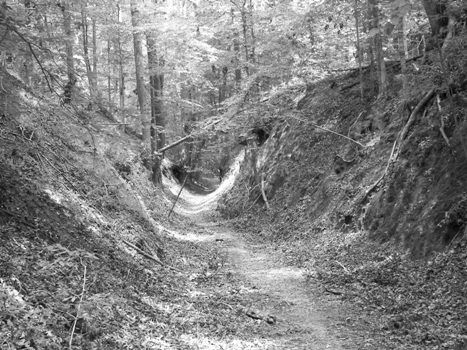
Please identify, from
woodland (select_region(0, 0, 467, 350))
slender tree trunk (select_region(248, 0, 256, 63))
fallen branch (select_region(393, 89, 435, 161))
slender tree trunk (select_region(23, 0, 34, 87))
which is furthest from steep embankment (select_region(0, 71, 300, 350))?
slender tree trunk (select_region(248, 0, 256, 63))

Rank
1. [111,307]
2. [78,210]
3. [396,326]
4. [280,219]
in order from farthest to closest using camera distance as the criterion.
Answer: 1. [280,219]
2. [78,210]
3. [396,326]
4. [111,307]

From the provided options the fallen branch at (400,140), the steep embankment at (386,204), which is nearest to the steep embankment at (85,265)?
the steep embankment at (386,204)

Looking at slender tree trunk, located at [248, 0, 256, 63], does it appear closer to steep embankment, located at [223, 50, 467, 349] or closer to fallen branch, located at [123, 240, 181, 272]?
steep embankment, located at [223, 50, 467, 349]

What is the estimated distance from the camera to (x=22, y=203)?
6.73 meters

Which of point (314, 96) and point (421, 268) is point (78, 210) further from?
point (314, 96)

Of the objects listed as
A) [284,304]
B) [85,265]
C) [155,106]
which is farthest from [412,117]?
[155,106]

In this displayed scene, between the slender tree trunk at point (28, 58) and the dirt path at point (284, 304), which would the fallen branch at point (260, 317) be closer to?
the dirt path at point (284, 304)

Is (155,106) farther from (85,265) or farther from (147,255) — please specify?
(85,265)

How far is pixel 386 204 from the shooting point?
10148 millimetres

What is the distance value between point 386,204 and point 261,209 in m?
8.88

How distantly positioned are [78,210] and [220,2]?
1818cm

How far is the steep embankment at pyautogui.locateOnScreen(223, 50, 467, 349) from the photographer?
6.79 m

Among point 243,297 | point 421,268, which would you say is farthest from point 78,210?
point 421,268

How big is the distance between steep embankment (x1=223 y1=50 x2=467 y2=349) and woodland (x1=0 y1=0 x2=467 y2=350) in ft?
0.16
